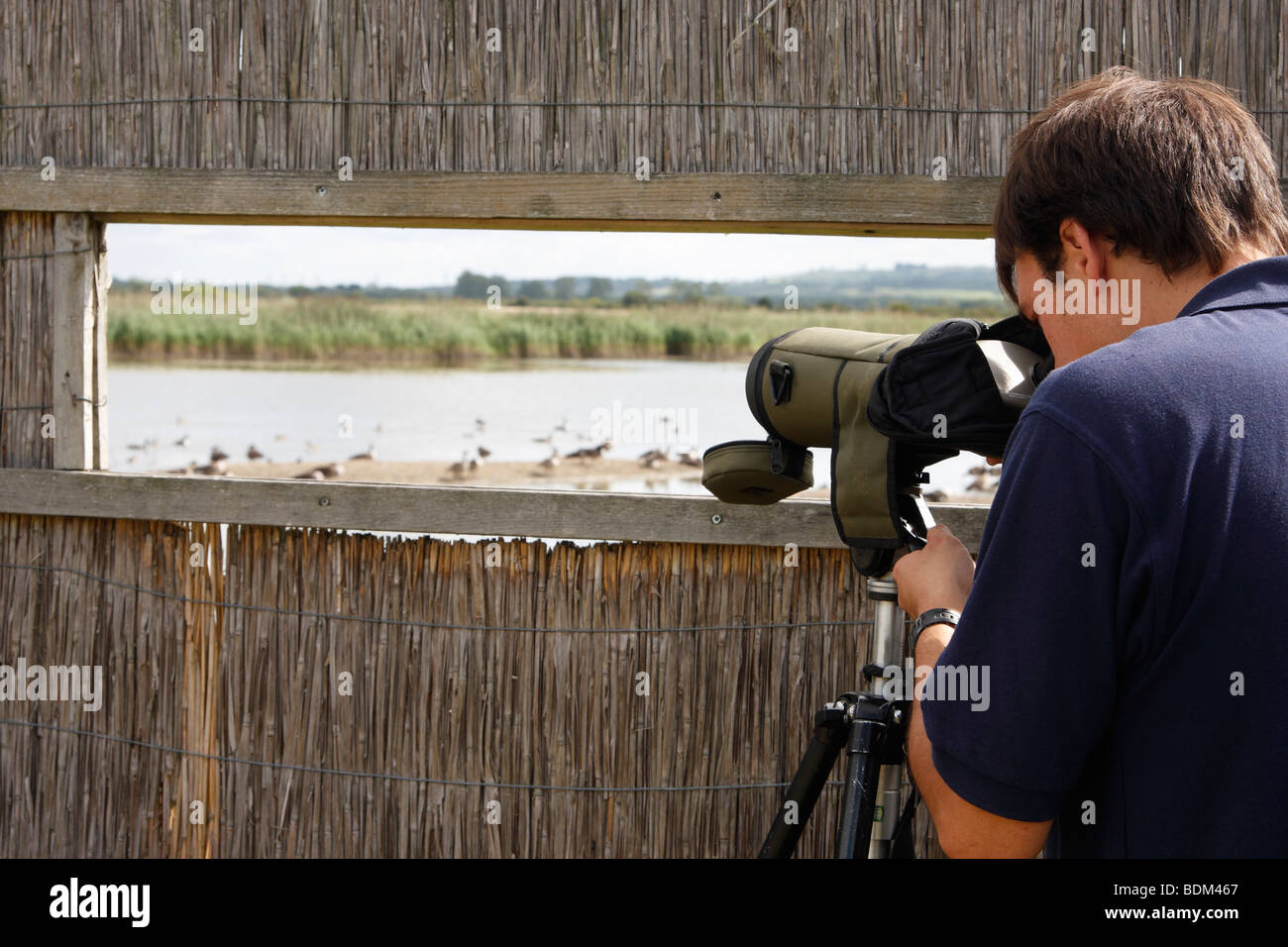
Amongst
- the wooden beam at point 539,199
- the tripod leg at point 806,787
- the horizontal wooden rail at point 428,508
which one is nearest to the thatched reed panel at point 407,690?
the horizontal wooden rail at point 428,508

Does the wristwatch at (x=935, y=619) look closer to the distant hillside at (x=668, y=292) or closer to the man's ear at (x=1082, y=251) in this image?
the man's ear at (x=1082, y=251)

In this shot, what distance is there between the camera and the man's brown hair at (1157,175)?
1.06 m

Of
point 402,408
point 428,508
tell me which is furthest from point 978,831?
point 402,408

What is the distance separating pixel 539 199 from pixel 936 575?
124cm

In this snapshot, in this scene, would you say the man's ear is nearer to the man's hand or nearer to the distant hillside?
the man's hand

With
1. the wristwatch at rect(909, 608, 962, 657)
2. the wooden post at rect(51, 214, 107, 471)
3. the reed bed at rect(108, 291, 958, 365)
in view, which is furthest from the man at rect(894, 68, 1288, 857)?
the reed bed at rect(108, 291, 958, 365)

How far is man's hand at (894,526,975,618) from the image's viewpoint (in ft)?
4.41

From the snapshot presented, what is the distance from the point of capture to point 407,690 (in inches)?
93.7

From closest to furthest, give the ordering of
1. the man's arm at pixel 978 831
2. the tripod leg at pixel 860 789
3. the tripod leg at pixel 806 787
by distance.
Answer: the man's arm at pixel 978 831 < the tripod leg at pixel 860 789 < the tripod leg at pixel 806 787

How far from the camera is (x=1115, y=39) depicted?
7.20 feet

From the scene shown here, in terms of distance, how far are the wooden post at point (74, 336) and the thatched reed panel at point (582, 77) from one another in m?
0.17

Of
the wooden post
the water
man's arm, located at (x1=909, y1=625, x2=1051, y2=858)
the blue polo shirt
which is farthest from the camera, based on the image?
the water

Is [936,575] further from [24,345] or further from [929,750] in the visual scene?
[24,345]
